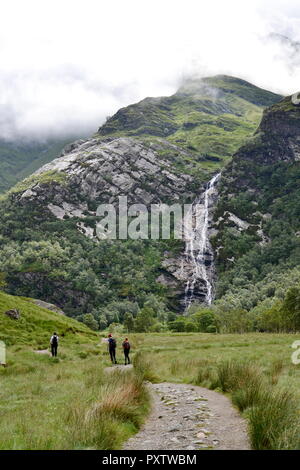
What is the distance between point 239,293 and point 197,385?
161 m

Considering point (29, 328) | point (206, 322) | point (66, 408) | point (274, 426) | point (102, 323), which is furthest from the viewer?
point (102, 323)

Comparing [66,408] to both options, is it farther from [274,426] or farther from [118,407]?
[274,426]

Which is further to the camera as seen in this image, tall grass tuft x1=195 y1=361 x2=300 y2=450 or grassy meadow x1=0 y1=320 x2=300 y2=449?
grassy meadow x1=0 y1=320 x2=300 y2=449

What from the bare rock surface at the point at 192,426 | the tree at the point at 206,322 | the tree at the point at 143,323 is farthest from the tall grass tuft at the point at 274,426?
the tree at the point at 143,323

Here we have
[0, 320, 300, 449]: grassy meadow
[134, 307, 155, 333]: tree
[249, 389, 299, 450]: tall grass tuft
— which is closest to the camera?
[249, 389, 299, 450]: tall grass tuft

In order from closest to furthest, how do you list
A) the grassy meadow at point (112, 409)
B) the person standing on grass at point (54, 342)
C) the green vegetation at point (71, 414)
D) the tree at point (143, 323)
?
the grassy meadow at point (112, 409) → the green vegetation at point (71, 414) → the person standing on grass at point (54, 342) → the tree at point (143, 323)

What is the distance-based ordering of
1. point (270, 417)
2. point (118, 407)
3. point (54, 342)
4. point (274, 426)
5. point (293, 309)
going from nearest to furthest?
point (274, 426), point (270, 417), point (118, 407), point (54, 342), point (293, 309)

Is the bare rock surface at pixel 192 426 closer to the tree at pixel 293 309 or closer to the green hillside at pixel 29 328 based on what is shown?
the green hillside at pixel 29 328

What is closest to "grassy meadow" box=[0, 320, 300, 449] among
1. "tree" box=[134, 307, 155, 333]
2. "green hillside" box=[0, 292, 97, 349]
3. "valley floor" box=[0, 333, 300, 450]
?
"valley floor" box=[0, 333, 300, 450]

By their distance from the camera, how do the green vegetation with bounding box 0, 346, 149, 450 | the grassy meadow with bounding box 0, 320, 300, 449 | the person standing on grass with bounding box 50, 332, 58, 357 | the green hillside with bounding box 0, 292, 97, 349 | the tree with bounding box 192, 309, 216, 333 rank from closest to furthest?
the grassy meadow with bounding box 0, 320, 300, 449
the green vegetation with bounding box 0, 346, 149, 450
the person standing on grass with bounding box 50, 332, 58, 357
the green hillside with bounding box 0, 292, 97, 349
the tree with bounding box 192, 309, 216, 333

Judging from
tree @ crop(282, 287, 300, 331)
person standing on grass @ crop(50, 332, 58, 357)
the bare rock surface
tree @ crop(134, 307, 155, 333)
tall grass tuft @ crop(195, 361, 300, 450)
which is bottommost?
tree @ crop(134, 307, 155, 333)

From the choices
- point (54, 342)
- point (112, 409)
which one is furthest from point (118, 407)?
point (54, 342)

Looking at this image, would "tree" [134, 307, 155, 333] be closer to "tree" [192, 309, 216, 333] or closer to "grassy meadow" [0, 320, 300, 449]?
"tree" [192, 309, 216, 333]

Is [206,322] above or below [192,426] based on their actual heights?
below
